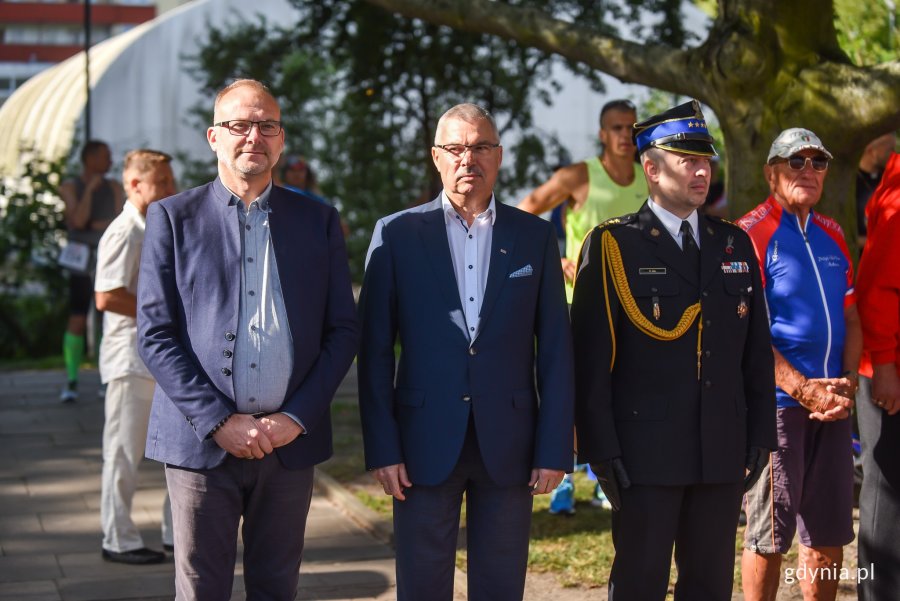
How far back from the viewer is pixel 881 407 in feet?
16.3

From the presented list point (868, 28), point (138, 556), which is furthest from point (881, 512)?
point (868, 28)

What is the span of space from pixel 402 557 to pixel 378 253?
3.43 ft

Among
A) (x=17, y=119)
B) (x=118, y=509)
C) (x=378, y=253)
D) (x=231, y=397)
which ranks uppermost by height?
(x=17, y=119)

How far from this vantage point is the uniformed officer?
4.28m

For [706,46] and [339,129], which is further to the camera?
[339,129]

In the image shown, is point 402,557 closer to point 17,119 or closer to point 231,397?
point 231,397

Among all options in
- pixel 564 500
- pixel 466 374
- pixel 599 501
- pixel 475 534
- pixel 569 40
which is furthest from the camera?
pixel 569 40

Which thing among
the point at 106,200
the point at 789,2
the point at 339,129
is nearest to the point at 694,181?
the point at 789,2

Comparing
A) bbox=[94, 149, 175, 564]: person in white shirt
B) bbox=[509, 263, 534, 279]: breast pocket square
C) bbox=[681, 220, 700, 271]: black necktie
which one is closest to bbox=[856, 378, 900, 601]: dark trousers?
bbox=[681, 220, 700, 271]: black necktie

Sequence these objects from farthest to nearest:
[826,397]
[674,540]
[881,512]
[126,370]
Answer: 1. [126,370]
2. [881,512]
3. [826,397]
4. [674,540]

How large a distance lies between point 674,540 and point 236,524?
1519 mm

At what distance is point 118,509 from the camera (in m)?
6.32

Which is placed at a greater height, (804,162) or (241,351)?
(804,162)

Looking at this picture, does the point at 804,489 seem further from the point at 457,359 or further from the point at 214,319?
the point at 214,319
